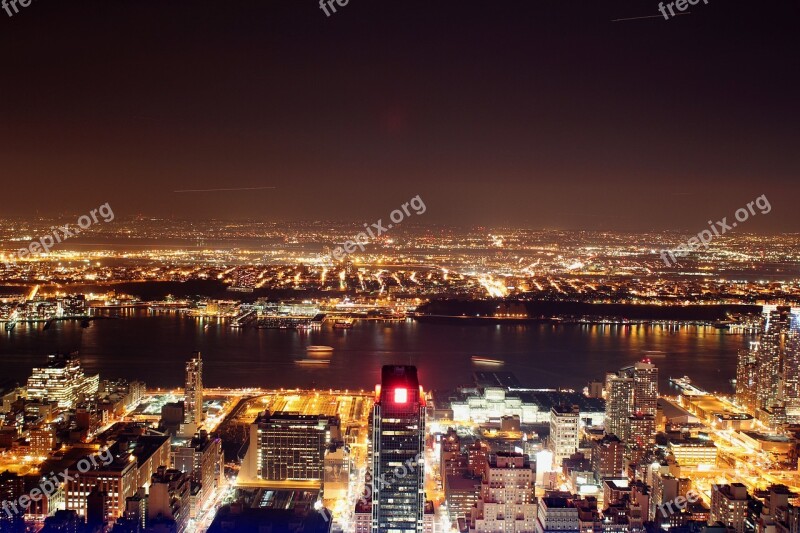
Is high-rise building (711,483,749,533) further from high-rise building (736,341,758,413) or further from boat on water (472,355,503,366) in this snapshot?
boat on water (472,355,503,366)

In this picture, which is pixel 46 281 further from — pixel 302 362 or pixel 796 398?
pixel 796 398

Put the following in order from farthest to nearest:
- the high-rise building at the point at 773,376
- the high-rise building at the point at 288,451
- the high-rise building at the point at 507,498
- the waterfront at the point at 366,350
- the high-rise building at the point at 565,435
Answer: the waterfront at the point at 366,350 < the high-rise building at the point at 773,376 < the high-rise building at the point at 565,435 < the high-rise building at the point at 288,451 < the high-rise building at the point at 507,498

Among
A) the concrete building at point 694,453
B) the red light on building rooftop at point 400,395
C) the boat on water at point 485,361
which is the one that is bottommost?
the concrete building at point 694,453

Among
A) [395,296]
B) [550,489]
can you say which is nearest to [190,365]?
[550,489]

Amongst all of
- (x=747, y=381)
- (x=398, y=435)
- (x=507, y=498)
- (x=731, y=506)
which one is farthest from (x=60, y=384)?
(x=747, y=381)

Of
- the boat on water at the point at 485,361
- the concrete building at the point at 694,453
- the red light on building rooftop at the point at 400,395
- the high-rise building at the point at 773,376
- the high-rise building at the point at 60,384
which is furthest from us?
the boat on water at the point at 485,361

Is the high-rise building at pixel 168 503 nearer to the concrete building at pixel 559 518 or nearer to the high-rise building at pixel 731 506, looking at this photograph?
the concrete building at pixel 559 518

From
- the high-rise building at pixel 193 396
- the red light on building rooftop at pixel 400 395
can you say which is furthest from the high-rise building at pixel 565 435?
the high-rise building at pixel 193 396

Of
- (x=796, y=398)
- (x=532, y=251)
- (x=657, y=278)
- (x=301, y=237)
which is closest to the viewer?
(x=796, y=398)
